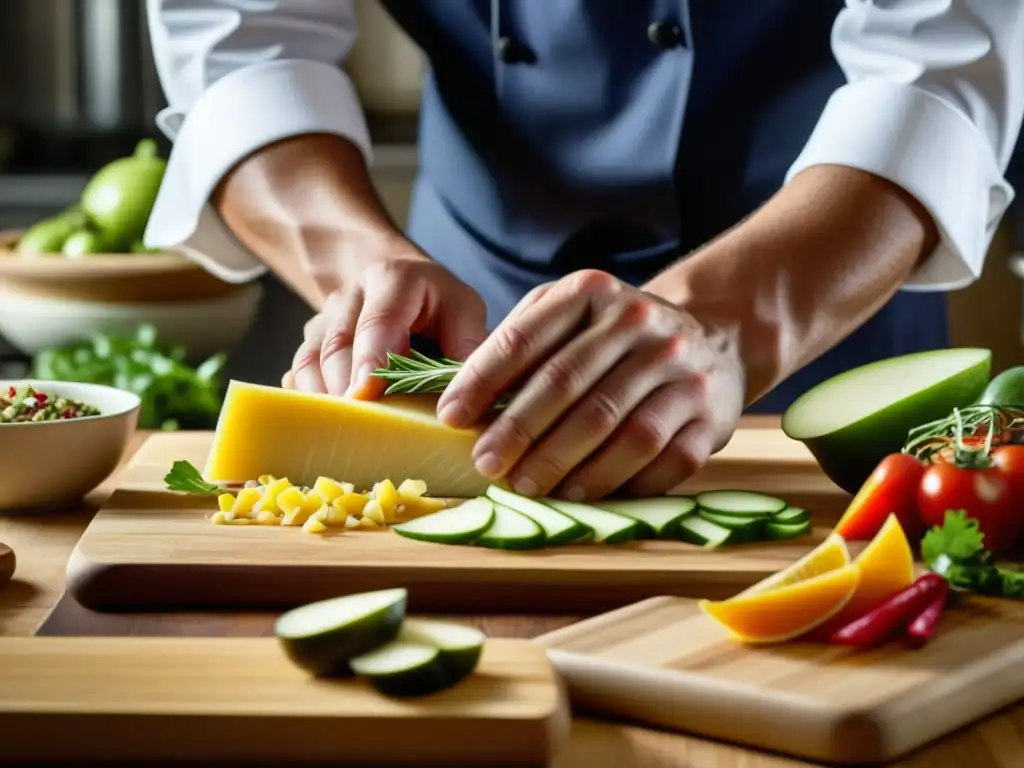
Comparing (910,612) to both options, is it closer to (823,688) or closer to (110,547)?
(823,688)

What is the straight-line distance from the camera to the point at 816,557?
1075 millimetres

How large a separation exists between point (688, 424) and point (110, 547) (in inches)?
22.2

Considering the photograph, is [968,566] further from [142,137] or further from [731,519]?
[142,137]

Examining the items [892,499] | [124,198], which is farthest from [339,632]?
[124,198]

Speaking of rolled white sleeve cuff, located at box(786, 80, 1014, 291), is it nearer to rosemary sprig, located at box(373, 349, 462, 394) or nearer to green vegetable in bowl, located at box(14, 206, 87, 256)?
rosemary sprig, located at box(373, 349, 462, 394)

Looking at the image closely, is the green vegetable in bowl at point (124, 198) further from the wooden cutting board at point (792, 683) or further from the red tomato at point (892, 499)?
the wooden cutting board at point (792, 683)

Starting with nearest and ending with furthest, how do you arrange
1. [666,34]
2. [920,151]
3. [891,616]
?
[891,616] → [920,151] → [666,34]

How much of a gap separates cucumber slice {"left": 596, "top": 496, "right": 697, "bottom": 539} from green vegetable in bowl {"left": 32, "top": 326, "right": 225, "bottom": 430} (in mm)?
1184

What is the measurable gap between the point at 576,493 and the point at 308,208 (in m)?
0.63

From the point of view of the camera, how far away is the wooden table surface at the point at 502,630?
0.91 meters

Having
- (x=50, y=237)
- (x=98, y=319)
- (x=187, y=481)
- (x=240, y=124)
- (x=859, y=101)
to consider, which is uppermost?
(x=859, y=101)

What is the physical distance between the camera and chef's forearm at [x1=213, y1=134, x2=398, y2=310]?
1.81 metres

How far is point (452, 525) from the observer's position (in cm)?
131

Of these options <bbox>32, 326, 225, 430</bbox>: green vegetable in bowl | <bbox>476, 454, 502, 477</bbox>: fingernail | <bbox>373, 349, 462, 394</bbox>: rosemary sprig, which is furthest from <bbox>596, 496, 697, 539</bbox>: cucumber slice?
<bbox>32, 326, 225, 430</bbox>: green vegetable in bowl
